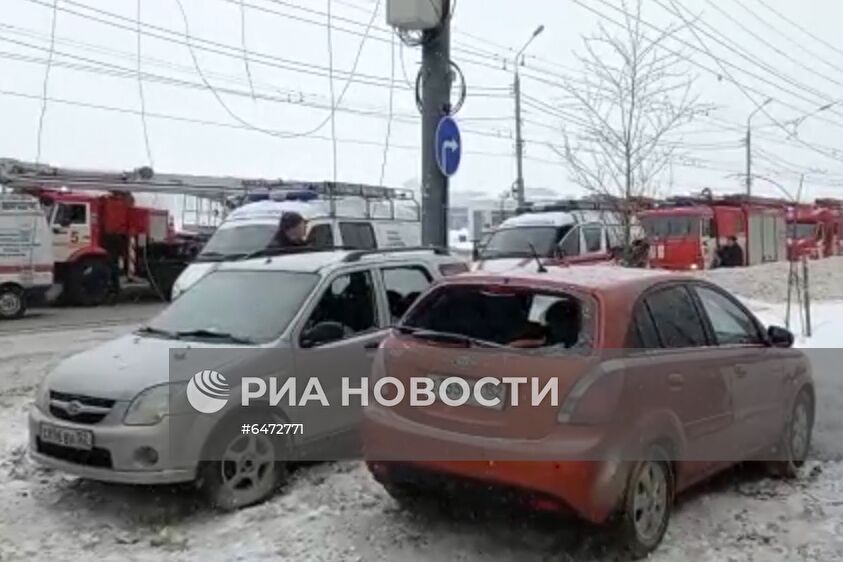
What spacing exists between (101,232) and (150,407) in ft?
63.5

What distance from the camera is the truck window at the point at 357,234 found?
15.3 metres

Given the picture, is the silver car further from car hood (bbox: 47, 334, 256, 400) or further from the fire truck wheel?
the fire truck wheel

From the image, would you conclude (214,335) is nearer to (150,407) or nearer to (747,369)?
(150,407)

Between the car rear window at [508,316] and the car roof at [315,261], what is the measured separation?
1511 mm

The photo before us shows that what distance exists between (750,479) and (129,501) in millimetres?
4090

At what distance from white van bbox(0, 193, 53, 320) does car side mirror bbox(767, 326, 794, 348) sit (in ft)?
54.4

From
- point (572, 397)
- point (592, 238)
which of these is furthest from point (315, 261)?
Answer: point (592, 238)

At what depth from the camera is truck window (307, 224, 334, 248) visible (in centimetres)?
1456

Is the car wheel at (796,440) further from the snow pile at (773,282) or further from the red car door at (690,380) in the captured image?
the snow pile at (773,282)

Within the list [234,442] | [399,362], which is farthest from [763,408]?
[234,442]

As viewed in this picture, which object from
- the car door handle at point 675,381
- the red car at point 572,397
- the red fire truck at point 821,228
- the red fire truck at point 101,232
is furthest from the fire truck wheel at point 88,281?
the red fire truck at point 821,228

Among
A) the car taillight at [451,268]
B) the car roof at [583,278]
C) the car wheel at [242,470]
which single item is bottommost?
the car wheel at [242,470]

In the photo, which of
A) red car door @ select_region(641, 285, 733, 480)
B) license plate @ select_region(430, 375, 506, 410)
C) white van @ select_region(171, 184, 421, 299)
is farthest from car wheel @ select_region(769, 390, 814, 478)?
white van @ select_region(171, 184, 421, 299)

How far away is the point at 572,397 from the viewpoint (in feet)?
15.1
